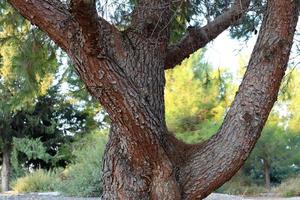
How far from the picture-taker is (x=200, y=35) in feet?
11.9

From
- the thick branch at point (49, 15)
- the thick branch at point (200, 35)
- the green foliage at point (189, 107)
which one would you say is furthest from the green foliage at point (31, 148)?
the thick branch at point (49, 15)

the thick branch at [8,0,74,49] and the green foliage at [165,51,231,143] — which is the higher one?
the green foliage at [165,51,231,143]

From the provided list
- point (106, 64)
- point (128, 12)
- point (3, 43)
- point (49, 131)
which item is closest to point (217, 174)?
point (106, 64)

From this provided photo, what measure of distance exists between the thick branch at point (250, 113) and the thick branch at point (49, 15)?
0.98 metres

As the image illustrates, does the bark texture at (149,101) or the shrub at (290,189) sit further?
the shrub at (290,189)

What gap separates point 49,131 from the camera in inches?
585

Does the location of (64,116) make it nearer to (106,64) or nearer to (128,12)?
(128,12)

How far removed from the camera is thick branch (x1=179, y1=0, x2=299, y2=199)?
2748 millimetres

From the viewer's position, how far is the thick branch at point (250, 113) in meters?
2.75

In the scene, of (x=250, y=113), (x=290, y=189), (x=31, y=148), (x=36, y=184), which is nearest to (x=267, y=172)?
(x=290, y=189)

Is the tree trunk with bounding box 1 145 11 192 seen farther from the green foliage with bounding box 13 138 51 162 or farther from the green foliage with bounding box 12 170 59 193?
the green foliage with bounding box 12 170 59 193

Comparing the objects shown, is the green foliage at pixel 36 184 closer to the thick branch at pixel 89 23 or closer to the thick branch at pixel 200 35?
the thick branch at pixel 200 35

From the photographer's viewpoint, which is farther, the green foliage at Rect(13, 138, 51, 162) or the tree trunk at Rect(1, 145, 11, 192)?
the tree trunk at Rect(1, 145, 11, 192)

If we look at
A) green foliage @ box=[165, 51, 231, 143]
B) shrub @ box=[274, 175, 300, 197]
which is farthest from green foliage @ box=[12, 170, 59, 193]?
shrub @ box=[274, 175, 300, 197]
